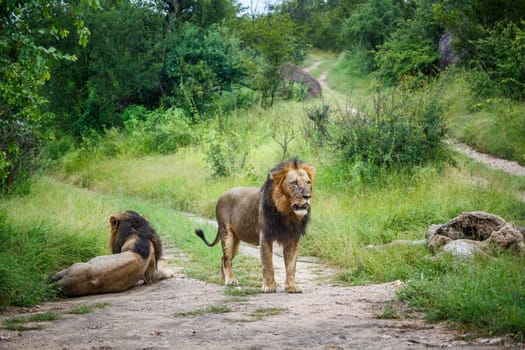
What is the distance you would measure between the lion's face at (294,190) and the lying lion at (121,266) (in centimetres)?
200

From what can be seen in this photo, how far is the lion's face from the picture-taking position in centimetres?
782

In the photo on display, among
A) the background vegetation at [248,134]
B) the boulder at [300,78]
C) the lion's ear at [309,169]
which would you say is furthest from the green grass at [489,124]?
the lion's ear at [309,169]

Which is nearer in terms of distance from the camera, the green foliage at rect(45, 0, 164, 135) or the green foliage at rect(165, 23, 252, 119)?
the green foliage at rect(45, 0, 164, 135)

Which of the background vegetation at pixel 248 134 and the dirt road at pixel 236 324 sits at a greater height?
the background vegetation at pixel 248 134

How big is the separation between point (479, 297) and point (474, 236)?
4.05m

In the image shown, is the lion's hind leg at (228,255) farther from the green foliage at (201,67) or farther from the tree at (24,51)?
the green foliage at (201,67)

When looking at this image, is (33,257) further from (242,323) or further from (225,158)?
(225,158)

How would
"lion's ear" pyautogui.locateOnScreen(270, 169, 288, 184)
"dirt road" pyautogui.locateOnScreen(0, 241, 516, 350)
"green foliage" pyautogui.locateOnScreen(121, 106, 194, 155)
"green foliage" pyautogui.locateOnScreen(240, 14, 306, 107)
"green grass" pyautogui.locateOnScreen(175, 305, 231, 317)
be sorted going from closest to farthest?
"dirt road" pyautogui.locateOnScreen(0, 241, 516, 350) → "green grass" pyautogui.locateOnScreen(175, 305, 231, 317) → "lion's ear" pyautogui.locateOnScreen(270, 169, 288, 184) → "green foliage" pyautogui.locateOnScreen(121, 106, 194, 155) → "green foliage" pyautogui.locateOnScreen(240, 14, 306, 107)

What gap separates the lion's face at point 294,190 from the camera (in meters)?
7.82

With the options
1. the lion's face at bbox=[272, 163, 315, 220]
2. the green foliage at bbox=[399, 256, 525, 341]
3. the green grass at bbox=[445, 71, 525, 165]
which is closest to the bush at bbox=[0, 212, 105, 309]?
the lion's face at bbox=[272, 163, 315, 220]

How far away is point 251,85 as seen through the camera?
2880cm

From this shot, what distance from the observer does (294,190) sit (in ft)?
25.7

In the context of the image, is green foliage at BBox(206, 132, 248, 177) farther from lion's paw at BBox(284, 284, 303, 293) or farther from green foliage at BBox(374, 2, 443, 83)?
lion's paw at BBox(284, 284, 303, 293)

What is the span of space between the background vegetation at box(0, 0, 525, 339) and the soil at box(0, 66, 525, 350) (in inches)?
16.2
